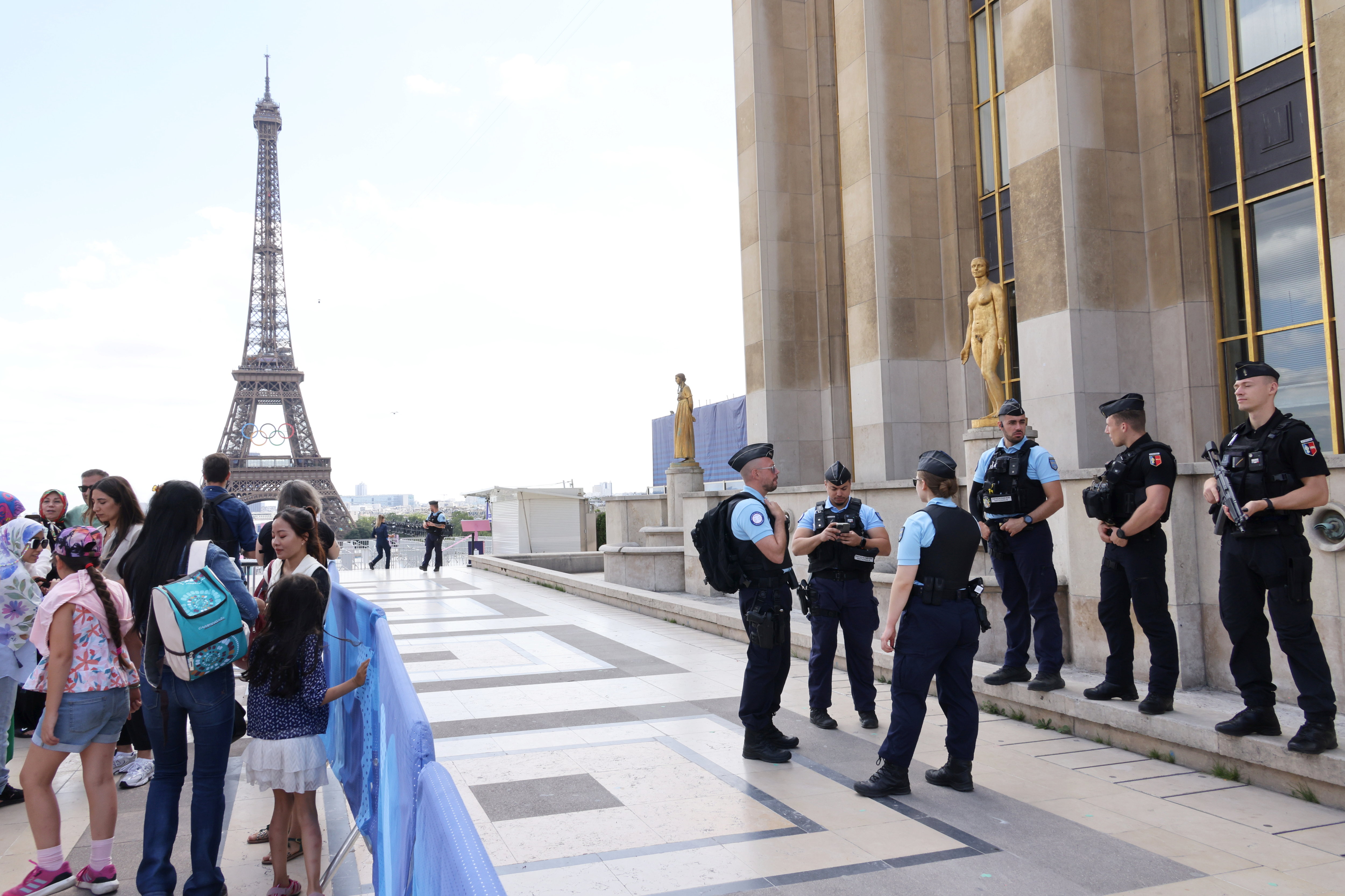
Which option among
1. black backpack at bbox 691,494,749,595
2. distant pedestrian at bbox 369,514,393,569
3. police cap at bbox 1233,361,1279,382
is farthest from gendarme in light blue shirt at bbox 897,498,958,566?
distant pedestrian at bbox 369,514,393,569

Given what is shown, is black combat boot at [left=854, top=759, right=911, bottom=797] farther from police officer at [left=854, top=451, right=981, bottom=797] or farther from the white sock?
the white sock

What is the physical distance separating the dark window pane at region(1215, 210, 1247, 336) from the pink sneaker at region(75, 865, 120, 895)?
12361 mm

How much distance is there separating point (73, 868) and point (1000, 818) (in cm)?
496

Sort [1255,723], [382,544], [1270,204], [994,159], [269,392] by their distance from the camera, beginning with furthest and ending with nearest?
1. [269,392]
2. [382,544]
3. [994,159]
4. [1270,204]
5. [1255,723]

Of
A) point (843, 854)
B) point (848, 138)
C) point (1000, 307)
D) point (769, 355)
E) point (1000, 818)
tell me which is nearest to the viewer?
point (843, 854)

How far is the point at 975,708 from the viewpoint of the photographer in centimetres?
562

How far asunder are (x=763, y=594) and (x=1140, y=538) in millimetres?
2568

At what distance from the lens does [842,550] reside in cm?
715

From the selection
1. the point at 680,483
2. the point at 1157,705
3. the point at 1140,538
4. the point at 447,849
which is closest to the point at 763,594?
the point at 1140,538

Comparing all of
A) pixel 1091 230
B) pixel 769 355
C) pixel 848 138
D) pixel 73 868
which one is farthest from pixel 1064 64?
pixel 73 868

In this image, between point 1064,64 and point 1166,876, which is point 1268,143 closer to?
point 1064,64

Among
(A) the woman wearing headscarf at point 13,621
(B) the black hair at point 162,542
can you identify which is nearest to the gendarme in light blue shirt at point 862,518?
(B) the black hair at point 162,542

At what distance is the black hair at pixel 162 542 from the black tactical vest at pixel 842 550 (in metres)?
4.39

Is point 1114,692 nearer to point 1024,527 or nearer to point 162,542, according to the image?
point 1024,527
